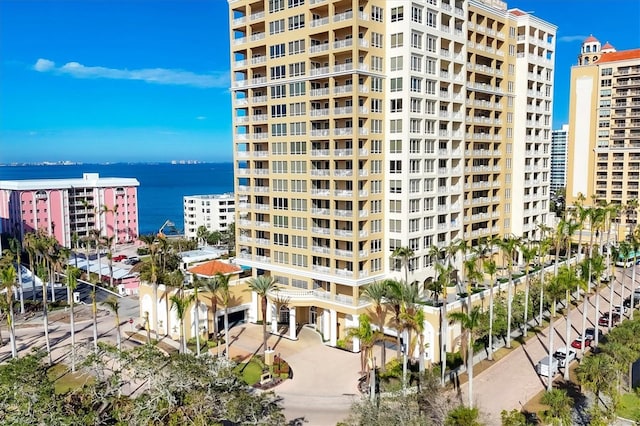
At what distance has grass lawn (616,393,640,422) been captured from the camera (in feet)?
146

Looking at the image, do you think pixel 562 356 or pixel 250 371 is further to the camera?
pixel 562 356

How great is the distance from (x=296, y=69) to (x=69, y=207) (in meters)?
99.9

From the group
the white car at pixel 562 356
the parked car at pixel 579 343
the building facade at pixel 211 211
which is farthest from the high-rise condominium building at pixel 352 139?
the building facade at pixel 211 211

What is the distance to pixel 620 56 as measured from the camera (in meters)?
116

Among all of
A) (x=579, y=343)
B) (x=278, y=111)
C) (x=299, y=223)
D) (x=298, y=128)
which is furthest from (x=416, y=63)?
(x=579, y=343)

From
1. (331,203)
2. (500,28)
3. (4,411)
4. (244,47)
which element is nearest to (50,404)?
(4,411)

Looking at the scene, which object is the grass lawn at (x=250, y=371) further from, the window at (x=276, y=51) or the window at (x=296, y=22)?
the window at (x=296, y=22)

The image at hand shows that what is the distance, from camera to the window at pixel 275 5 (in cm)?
6600

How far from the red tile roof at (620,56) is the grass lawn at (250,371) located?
100719 millimetres

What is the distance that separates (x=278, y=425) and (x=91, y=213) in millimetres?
125159

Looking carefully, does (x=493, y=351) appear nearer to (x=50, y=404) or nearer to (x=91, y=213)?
(x=50, y=404)

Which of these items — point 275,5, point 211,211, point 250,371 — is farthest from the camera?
point 211,211

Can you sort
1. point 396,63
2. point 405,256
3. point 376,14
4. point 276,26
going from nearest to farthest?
point 405,256 < point 376,14 < point 396,63 < point 276,26

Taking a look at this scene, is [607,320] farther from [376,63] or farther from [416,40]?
[376,63]
